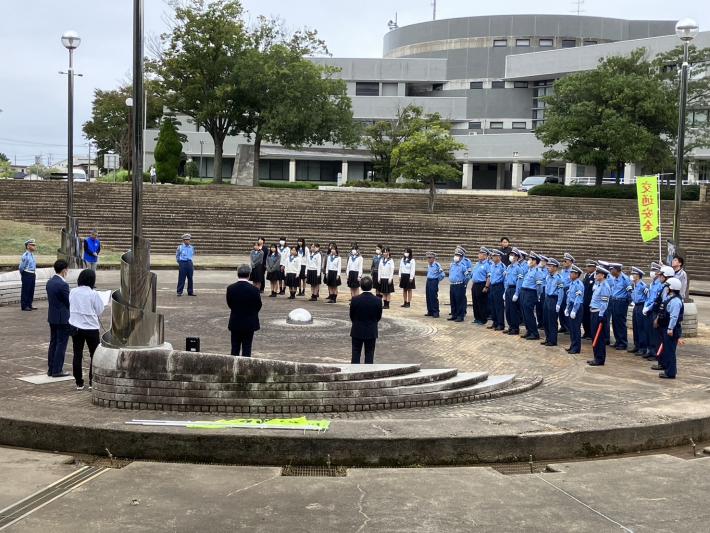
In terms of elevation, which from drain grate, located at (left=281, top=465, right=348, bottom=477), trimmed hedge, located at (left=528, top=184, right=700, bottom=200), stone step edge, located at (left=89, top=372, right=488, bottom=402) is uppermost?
trimmed hedge, located at (left=528, top=184, right=700, bottom=200)

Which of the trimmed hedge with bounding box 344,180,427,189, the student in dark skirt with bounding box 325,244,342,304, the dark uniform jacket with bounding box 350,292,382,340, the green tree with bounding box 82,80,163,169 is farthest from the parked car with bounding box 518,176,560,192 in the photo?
the dark uniform jacket with bounding box 350,292,382,340

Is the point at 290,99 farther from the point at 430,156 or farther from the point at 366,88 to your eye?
the point at 366,88

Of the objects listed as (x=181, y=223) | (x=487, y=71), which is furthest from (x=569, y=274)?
(x=487, y=71)

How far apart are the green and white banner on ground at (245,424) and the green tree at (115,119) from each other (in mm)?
57602

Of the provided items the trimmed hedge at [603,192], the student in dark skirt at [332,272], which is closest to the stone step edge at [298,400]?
the student in dark skirt at [332,272]

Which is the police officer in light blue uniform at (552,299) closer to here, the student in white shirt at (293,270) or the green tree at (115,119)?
the student in white shirt at (293,270)

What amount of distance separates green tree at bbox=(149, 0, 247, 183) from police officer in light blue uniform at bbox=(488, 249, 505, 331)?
35.8m

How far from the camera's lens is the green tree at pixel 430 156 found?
4259 cm

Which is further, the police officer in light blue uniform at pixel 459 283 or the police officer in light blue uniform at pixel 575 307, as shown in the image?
the police officer in light blue uniform at pixel 459 283

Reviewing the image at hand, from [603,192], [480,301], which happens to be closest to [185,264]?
[480,301]

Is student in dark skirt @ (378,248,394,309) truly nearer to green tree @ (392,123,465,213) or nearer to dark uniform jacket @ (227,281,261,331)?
dark uniform jacket @ (227,281,261,331)

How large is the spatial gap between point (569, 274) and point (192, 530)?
10.9 meters

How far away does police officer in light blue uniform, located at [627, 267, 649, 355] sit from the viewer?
611 inches

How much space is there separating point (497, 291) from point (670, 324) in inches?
206
